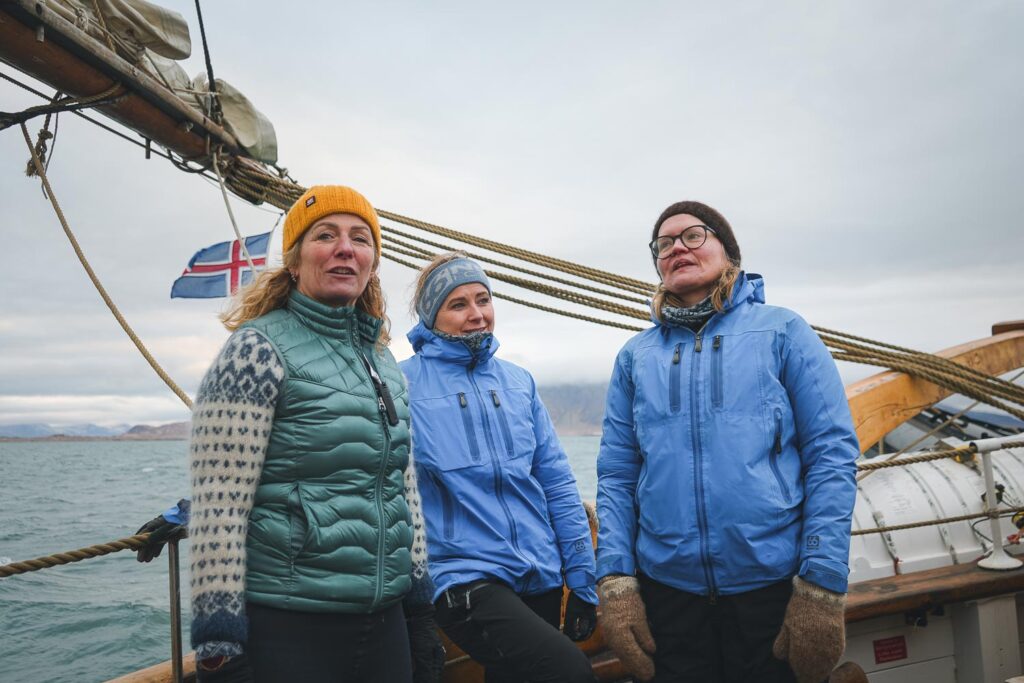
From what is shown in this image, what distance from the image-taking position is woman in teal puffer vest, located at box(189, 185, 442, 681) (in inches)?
60.7

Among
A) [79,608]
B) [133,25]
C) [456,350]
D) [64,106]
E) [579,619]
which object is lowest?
[79,608]

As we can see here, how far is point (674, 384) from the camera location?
2092 mm

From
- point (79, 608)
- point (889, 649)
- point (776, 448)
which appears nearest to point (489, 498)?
point (776, 448)

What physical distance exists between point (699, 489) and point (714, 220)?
0.89m

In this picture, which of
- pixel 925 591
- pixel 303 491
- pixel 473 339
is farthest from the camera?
pixel 925 591

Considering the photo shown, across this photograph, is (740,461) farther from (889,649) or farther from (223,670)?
(889,649)

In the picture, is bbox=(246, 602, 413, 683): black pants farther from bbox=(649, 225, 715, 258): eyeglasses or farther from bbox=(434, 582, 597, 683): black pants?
bbox=(649, 225, 715, 258): eyeglasses

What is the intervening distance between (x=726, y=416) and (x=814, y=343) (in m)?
0.37

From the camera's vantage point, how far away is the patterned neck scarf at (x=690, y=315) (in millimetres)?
2148

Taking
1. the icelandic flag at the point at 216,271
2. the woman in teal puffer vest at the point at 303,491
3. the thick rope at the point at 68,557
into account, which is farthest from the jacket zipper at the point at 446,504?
the icelandic flag at the point at 216,271

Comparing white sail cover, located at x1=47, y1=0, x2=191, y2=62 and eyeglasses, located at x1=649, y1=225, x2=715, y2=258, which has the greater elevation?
white sail cover, located at x1=47, y1=0, x2=191, y2=62

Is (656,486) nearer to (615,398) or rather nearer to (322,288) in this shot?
(615,398)

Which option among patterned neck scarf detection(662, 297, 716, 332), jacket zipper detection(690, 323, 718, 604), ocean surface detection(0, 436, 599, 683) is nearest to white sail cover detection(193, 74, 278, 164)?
ocean surface detection(0, 436, 599, 683)

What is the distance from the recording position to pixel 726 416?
1.98 m
